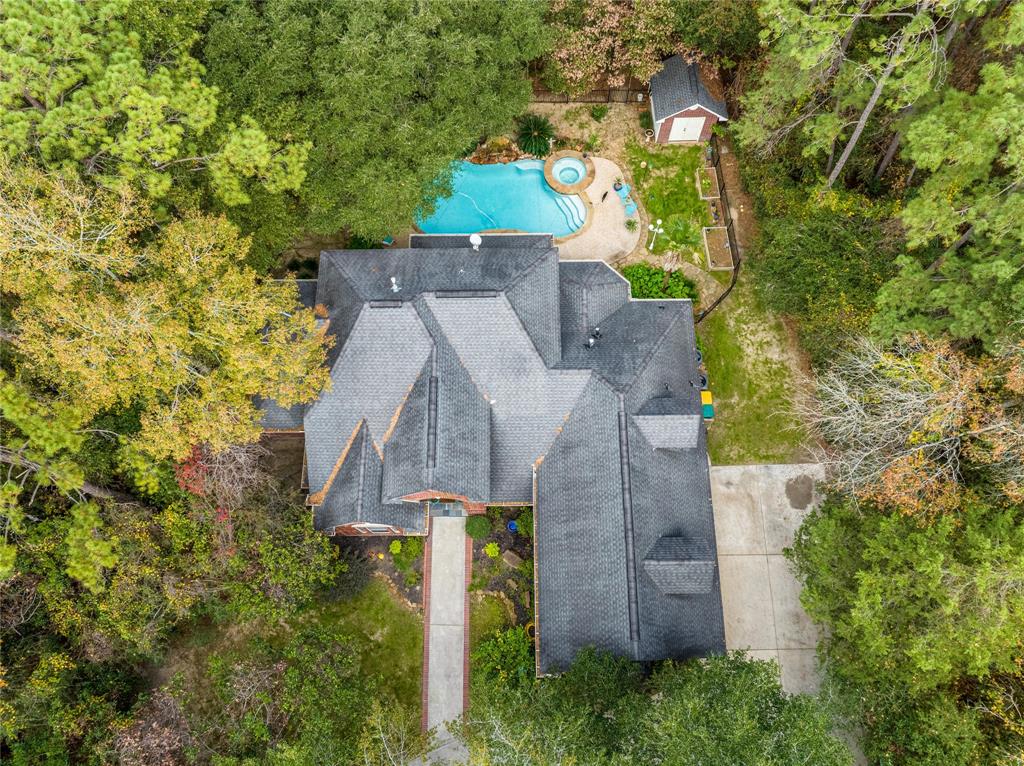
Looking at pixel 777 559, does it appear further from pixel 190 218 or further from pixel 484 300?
pixel 190 218

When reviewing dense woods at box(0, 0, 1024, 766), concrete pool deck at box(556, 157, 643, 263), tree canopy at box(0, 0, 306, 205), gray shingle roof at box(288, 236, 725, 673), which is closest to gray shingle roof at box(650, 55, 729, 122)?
concrete pool deck at box(556, 157, 643, 263)

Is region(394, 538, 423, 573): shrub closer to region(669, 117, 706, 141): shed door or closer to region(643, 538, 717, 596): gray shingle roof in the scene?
region(643, 538, 717, 596): gray shingle roof

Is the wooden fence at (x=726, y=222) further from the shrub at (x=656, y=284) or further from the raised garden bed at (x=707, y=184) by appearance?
the shrub at (x=656, y=284)

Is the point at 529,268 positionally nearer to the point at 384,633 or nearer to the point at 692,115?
the point at 692,115

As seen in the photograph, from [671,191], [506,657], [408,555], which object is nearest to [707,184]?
[671,191]

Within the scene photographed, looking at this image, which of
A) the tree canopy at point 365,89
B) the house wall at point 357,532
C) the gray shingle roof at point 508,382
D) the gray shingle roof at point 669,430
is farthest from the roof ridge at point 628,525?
the tree canopy at point 365,89
